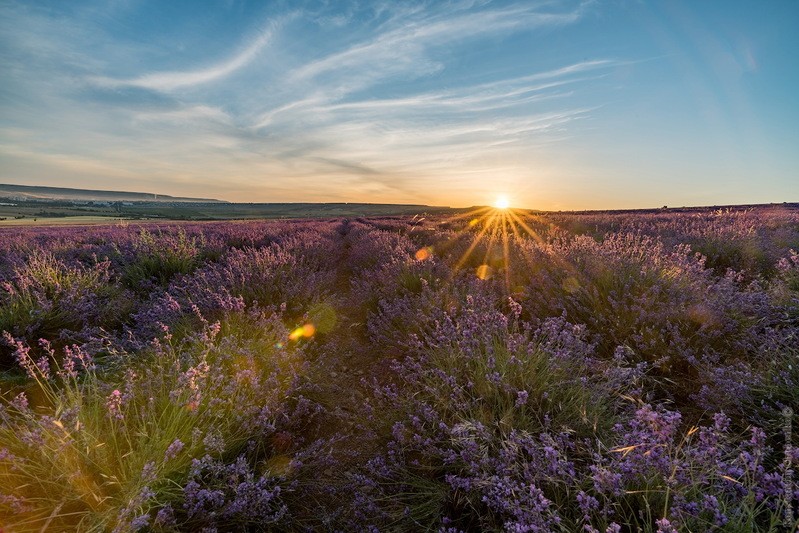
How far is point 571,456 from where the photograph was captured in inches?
82.7

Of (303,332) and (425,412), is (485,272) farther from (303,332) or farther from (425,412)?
(425,412)

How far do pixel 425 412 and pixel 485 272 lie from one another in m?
4.30

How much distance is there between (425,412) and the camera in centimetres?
233

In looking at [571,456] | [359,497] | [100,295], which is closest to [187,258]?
[100,295]

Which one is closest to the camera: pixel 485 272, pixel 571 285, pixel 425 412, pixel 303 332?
pixel 425 412

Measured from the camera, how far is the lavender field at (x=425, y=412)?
1599mm

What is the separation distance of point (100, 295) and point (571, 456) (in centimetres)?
607

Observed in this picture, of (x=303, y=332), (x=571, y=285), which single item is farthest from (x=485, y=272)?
(x=303, y=332)

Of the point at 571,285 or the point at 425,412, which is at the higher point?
the point at 571,285

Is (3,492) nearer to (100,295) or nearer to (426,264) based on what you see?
(100,295)

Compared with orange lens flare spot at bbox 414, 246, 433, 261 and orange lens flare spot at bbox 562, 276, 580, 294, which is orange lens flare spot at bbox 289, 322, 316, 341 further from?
orange lens flare spot at bbox 562, 276, 580, 294

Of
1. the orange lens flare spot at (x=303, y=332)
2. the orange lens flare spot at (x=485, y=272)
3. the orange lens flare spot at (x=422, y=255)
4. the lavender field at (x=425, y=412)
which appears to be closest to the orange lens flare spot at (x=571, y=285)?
the lavender field at (x=425, y=412)

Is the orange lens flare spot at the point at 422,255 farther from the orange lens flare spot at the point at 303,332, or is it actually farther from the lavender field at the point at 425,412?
the orange lens flare spot at the point at 303,332

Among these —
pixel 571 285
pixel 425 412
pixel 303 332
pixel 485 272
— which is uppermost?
pixel 571 285
